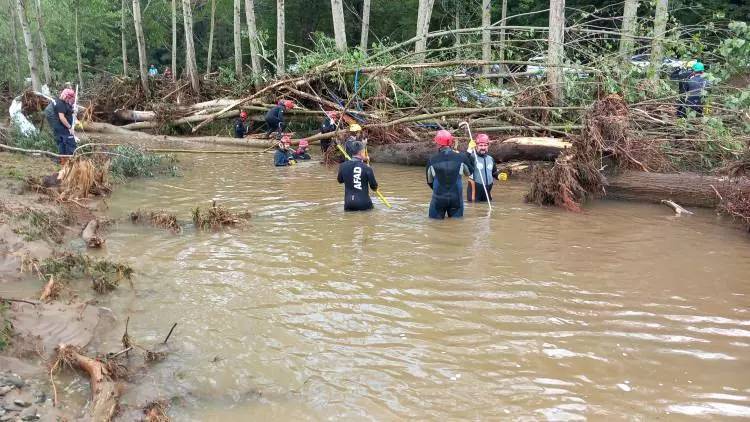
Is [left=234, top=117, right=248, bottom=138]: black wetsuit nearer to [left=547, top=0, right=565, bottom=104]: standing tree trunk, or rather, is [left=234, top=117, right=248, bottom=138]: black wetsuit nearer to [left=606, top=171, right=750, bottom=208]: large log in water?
[left=547, top=0, right=565, bottom=104]: standing tree trunk

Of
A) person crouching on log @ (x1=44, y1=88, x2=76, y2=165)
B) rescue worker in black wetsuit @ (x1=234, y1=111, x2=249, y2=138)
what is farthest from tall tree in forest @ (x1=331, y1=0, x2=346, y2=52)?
person crouching on log @ (x1=44, y1=88, x2=76, y2=165)

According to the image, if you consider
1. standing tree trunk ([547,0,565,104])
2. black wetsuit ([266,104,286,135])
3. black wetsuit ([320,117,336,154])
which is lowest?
black wetsuit ([320,117,336,154])

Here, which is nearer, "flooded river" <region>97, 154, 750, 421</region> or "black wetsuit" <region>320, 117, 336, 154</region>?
"flooded river" <region>97, 154, 750, 421</region>

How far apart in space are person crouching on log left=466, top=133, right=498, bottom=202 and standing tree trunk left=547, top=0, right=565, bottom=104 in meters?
3.99

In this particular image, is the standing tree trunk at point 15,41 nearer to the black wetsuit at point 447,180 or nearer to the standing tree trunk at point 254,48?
the standing tree trunk at point 254,48

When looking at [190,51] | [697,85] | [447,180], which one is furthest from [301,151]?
[697,85]

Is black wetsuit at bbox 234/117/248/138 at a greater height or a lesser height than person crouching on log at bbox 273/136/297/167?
greater

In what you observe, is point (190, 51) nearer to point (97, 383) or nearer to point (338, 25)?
point (338, 25)

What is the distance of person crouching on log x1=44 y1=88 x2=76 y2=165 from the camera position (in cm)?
1210

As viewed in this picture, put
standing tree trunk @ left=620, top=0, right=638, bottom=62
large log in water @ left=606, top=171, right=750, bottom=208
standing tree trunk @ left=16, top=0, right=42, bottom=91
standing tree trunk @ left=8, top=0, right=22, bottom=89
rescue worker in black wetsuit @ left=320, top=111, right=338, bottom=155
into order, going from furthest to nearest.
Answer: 1. standing tree trunk @ left=8, top=0, right=22, bottom=89
2. rescue worker in black wetsuit @ left=320, top=111, right=338, bottom=155
3. standing tree trunk @ left=16, top=0, right=42, bottom=91
4. standing tree trunk @ left=620, top=0, right=638, bottom=62
5. large log in water @ left=606, top=171, right=750, bottom=208

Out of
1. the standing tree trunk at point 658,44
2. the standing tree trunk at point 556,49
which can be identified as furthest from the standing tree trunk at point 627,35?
the standing tree trunk at point 556,49

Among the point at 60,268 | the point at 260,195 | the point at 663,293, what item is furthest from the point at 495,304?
the point at 260,195

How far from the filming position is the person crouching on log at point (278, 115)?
16766 millimetres

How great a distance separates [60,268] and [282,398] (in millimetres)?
3457
